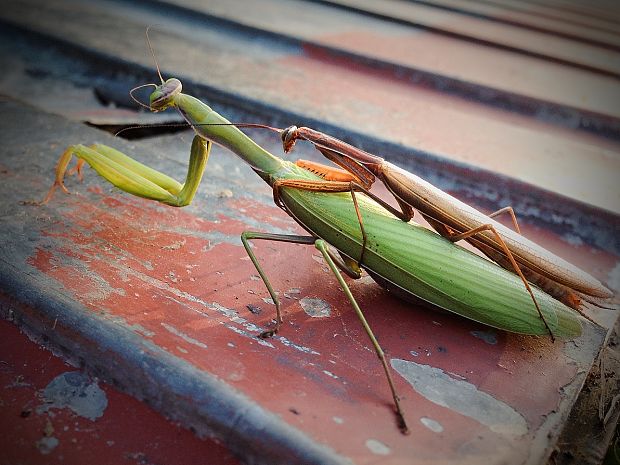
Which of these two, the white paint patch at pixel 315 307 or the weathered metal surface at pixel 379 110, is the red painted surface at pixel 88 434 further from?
the weathered metal surface at pixel 379 110

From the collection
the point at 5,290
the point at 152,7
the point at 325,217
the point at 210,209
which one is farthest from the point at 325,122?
the point at 152,7

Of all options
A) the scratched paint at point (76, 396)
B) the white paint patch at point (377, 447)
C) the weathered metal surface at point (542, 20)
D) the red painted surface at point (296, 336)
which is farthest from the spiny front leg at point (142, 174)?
the weathered metal surface at point (542, 20)

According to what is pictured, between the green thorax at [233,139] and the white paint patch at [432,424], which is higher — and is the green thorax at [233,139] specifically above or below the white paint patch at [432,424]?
above

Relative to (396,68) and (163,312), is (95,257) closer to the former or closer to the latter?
(163,312)

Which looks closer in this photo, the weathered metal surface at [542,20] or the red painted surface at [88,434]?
the red painted surface at [88,434]

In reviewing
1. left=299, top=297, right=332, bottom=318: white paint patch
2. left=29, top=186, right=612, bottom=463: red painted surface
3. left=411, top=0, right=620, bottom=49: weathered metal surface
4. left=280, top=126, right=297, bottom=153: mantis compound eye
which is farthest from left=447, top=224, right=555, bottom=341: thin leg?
left=411, top=0, right=620, bottom=49: weathered metal surface

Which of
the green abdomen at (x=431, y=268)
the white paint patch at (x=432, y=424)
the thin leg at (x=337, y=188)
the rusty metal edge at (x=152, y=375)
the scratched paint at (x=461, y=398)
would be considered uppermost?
the thin leg at (x=337, y=188)

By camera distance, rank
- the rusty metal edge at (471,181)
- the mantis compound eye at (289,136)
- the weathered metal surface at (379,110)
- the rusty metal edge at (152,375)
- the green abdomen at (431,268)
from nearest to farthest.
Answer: the rusty metal edge at (152,375) → the green abdomen at (431,268) → the mantis compound eye at (289,136) → the rusty metal edge at (471,181) → the weathered metal surface at (379,110)

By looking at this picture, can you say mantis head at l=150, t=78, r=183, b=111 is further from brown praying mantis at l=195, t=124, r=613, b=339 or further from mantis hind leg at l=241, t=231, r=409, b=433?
mantis hind leg at l=241, t=231, r=409, b=433
